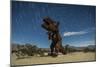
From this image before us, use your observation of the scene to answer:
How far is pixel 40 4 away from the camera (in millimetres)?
2742

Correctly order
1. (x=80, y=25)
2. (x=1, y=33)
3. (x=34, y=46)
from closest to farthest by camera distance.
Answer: (x=1, y=33), (x=34, y=46), (x=80, y=25)

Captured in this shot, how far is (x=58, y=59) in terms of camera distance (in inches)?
111

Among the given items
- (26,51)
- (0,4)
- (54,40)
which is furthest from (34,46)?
(0,4)

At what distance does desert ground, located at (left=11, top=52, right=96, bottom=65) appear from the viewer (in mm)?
2645

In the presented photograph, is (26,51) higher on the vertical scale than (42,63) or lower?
higher

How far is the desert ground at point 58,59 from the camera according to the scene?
264 cm

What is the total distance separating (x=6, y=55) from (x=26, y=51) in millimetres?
272

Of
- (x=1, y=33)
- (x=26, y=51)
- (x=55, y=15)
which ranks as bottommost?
(x=26, y=51)

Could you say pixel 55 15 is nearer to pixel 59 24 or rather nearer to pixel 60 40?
pixel 59 24

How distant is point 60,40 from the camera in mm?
2836

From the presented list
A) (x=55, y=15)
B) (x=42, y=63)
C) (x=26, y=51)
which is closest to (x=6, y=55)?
(x=26, y=51)

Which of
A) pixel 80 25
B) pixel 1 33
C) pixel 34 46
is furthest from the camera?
pixel 80 25

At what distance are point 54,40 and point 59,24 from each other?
0.23 meters
